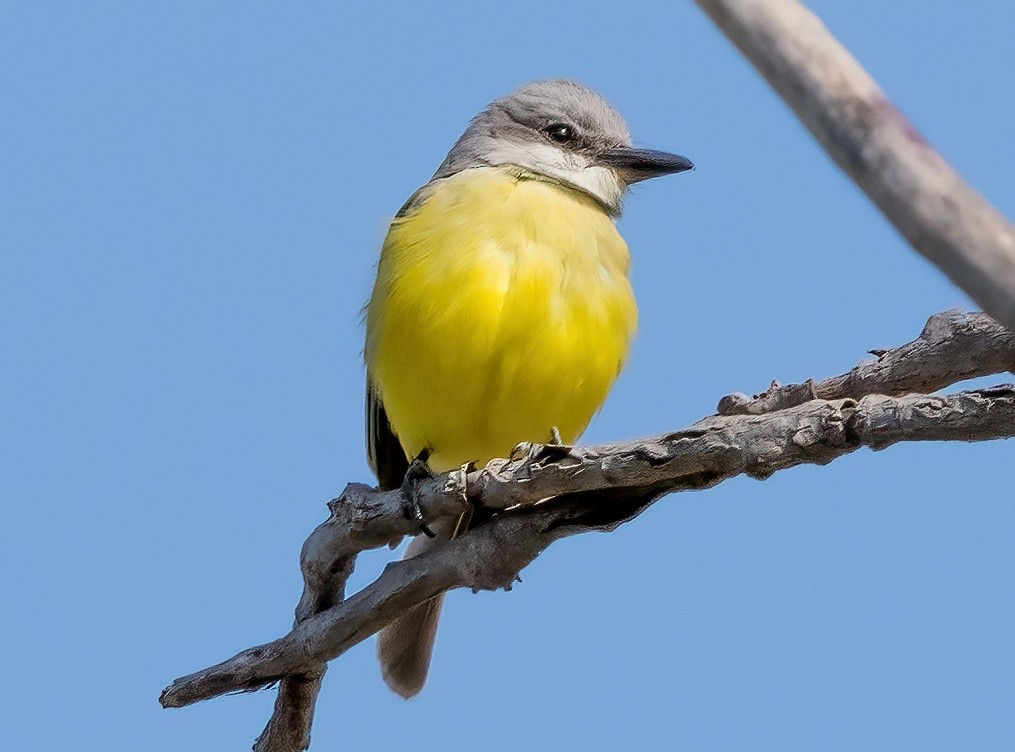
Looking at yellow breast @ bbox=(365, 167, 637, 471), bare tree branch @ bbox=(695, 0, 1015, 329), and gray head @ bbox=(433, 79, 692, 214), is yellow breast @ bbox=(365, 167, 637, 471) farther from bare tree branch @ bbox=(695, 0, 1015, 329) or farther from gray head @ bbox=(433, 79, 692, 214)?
bare tree branch @ bbox=(695, 0, 1015, 329)

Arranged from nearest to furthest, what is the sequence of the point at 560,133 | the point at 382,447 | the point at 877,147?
the point at 877,147 → the point at 382,447 → the point at 560,133

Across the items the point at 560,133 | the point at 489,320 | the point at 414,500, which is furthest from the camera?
the point at 560,133

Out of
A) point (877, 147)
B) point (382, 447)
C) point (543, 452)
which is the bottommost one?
point (877, 147)

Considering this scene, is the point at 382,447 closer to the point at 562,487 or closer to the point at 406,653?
the point at 406,653

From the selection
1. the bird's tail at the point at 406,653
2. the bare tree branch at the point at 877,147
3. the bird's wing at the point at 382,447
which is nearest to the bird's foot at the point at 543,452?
the bird's tail at the point at 406,653

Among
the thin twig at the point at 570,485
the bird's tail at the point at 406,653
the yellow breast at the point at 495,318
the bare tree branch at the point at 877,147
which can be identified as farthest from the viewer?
the bird's tail at the point at 406,653

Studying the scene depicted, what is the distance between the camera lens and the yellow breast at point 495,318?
609cm

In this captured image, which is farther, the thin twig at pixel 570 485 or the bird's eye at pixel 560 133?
the bird's eye at pixel 560 133

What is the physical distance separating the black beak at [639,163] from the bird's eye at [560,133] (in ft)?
0.59

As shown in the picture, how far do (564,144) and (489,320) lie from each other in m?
1.52

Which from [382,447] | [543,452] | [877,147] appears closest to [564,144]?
[382,447]

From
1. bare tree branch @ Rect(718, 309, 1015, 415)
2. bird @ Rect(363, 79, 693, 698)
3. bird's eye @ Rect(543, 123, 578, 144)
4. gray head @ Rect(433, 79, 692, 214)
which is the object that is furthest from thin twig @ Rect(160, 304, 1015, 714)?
bird's eye @ Rect(543, 123, 578, 144)

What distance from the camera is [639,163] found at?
23.5ft

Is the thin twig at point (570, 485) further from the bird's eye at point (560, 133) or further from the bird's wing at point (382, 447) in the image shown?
the bird's eye at point (560, 133)
